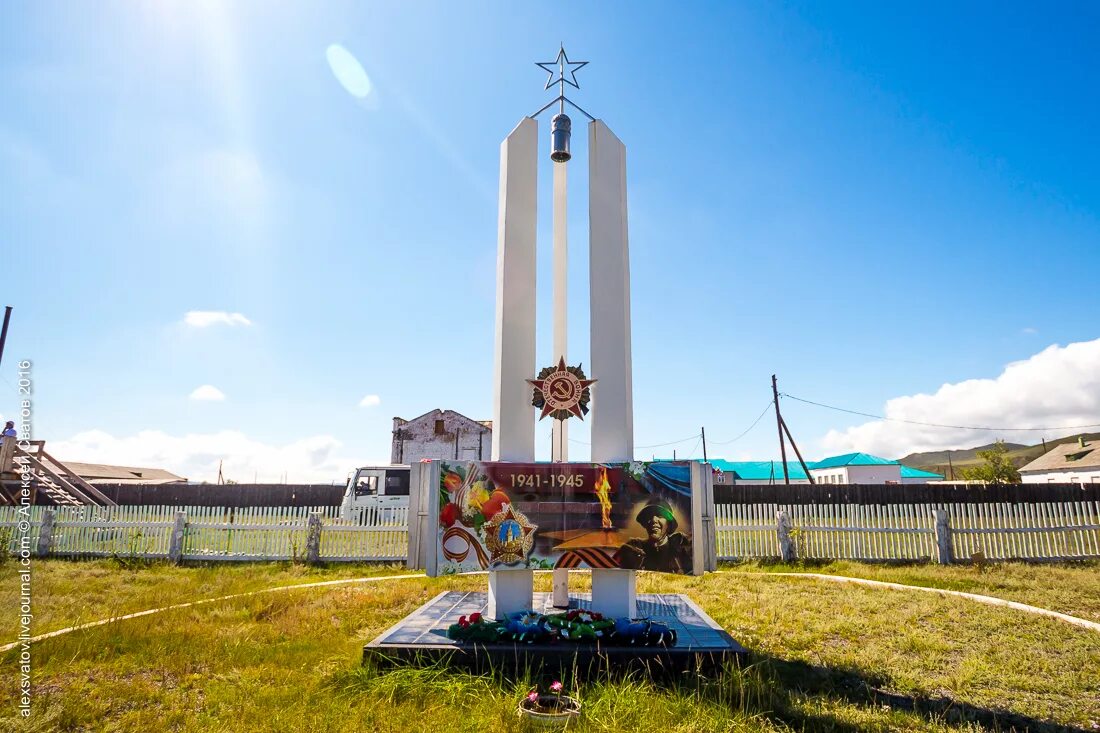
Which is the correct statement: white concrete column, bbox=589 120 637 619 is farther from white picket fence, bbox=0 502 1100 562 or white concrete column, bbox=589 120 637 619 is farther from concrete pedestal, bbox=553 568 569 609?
white picket fence, bbox=0 502 1100 562

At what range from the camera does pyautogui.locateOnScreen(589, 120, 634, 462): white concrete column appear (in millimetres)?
7301

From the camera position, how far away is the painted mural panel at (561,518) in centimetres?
683

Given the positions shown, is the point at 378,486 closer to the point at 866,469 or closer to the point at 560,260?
the point at 560,260

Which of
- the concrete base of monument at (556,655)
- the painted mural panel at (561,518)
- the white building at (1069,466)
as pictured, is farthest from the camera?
the white building at (1069,466)

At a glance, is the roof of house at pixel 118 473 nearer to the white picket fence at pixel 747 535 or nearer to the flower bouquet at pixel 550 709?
the white picket fence at pixel 747 535

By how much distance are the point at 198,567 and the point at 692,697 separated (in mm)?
→ 12788

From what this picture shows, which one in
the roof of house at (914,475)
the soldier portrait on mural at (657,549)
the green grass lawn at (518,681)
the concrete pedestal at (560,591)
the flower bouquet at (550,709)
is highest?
the roof of house at (914,475)

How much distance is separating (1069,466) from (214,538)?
1784 inches

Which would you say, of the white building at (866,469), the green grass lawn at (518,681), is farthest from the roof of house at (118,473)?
the white building at (866,469)

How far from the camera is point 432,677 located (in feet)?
18.8

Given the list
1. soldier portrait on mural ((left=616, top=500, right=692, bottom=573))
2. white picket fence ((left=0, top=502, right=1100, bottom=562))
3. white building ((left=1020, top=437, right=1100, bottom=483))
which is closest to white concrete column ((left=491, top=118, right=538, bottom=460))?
soldier portrait on mural ((left=616, top=500, right=692, bottom=573))

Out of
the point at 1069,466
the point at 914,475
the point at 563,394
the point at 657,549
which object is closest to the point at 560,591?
the point at 657,549

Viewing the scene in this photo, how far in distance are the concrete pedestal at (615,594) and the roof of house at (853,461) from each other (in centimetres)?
3483

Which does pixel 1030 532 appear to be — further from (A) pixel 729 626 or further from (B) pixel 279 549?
(B) pixel 279 549
